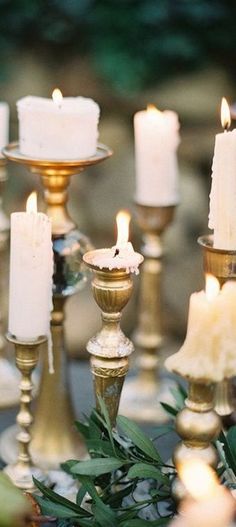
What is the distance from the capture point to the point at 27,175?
8.11ft

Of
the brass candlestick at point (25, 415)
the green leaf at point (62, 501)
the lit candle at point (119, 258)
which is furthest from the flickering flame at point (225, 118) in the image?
the green leaf at point (62, 501)

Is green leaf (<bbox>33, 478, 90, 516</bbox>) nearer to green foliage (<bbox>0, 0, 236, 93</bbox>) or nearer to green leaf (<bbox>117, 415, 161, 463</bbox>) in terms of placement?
green leaf (<bbox>117, 415, 161, 463</bbox>)

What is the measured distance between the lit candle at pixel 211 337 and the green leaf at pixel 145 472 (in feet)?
0.36

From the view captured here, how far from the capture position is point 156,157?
4.10 ft

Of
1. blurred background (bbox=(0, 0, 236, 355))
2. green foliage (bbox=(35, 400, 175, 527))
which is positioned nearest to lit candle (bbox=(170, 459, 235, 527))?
green foliage (bbox=(35, 400, 175, 527))

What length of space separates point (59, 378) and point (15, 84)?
4.63ft

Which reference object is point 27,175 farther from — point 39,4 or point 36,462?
point 36,462

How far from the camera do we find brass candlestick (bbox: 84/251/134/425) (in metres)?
0.89

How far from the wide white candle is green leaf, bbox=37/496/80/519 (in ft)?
1.16

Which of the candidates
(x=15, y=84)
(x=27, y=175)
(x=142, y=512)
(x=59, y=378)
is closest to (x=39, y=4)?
(x=15, y=84)

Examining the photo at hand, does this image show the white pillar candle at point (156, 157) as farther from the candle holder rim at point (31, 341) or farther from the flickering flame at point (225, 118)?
the candle holder rim at point (31, 341)

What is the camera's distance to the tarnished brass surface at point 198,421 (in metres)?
0.81

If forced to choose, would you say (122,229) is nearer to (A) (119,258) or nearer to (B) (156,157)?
(A) (119,258)

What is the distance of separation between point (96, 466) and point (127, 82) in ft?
5.27
